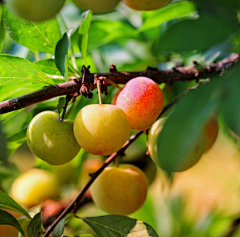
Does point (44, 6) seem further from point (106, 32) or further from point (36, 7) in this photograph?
point (106, 32)

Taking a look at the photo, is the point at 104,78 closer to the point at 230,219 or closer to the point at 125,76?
the point at 125,76

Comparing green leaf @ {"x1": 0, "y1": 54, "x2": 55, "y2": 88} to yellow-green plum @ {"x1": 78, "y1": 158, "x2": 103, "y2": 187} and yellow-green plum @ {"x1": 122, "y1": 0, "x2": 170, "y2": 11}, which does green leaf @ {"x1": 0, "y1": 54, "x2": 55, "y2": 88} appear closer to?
yellow-green plum @ {"x1": 122, "y1": 0, "x2": 170, "y2": 11}


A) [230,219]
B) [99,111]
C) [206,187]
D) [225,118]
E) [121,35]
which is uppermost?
[225,118]

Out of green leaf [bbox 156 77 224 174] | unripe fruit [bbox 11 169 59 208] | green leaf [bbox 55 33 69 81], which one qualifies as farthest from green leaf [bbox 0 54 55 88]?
unripe fruit [bbox 11 169 59 208]

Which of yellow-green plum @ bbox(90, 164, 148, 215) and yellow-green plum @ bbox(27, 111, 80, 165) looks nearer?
yellow-green plum @ bbox(27, 111, 80, 165)

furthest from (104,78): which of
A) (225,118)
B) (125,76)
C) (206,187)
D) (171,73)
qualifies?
(206,187)

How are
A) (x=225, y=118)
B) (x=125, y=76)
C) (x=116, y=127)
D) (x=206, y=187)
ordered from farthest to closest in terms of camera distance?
(x=206, y=187)
(x=125, y=76)
(x=116, y=127)
(x=225, y=118)

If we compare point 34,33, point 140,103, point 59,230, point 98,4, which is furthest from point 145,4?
point 59,230
